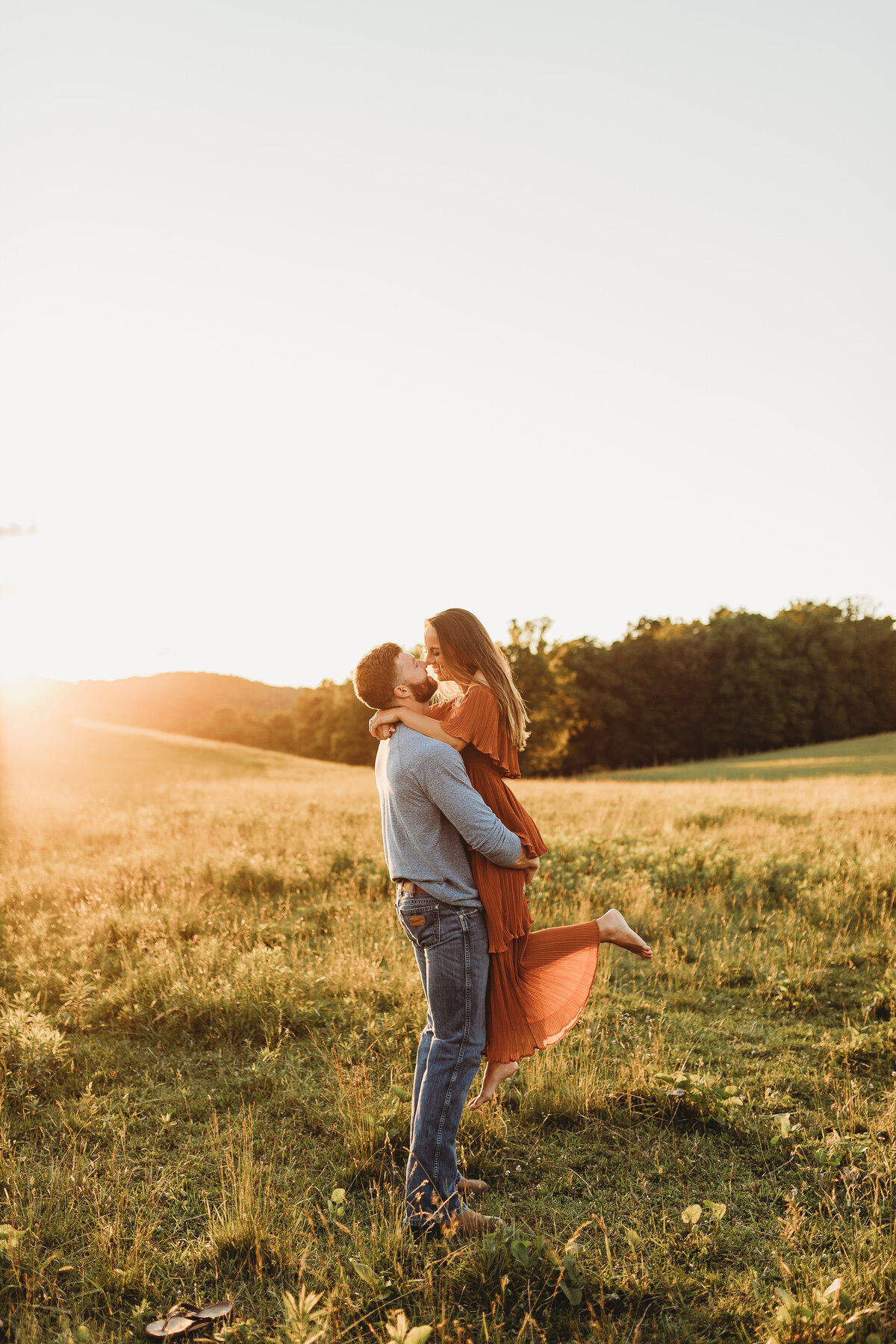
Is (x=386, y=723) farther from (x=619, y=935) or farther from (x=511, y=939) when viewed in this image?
(x=619, y=935)

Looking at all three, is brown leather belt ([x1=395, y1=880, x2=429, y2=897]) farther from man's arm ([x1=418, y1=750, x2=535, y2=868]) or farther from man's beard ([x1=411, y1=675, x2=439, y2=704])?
man's beard ([x1=411, y1=675, x2=439, y2=704])

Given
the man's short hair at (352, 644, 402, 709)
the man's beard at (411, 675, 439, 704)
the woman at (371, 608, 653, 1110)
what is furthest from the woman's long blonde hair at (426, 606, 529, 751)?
the man's short hair at (352, 644, 402, 709)

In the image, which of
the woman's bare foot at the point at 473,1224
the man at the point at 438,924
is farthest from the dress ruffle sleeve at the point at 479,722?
the woman's bare foot at the point at 473,1224

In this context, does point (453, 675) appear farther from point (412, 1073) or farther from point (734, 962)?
point (734, 962)

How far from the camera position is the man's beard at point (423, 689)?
3385mm

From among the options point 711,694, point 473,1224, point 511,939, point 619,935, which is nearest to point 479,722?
point 511,939

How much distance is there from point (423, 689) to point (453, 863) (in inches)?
30.4

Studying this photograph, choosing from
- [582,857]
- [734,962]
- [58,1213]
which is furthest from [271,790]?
A: [58,1213]

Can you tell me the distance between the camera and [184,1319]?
9.16 feet

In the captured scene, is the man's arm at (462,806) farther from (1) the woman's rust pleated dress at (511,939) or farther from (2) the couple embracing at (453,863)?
(1) the woman's rust pleated dress at (511,939)

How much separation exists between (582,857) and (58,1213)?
7.41 metres

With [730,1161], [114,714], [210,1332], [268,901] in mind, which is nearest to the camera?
[210,1332]

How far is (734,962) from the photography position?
255 inches

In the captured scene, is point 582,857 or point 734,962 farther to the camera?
point 582,857
